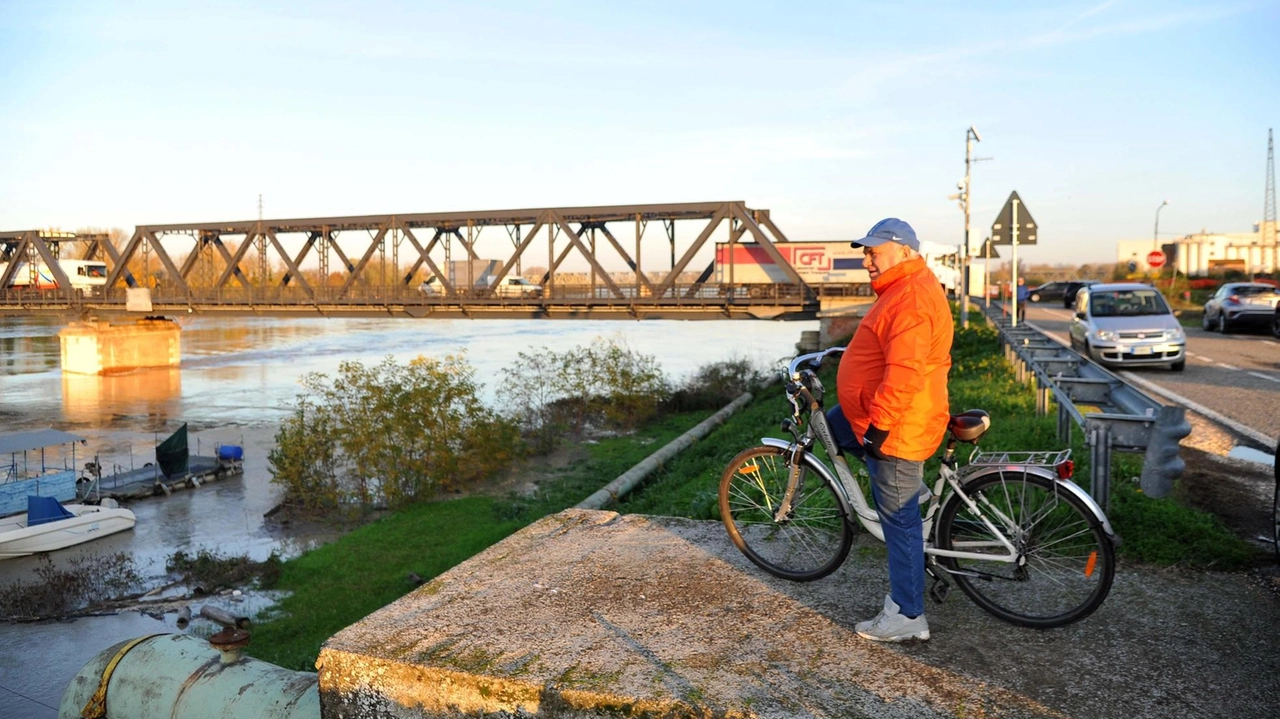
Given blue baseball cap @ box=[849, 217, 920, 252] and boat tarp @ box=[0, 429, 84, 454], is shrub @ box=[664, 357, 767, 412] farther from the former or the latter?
blue baseball cap @ box=[849, 217, 920, 252]

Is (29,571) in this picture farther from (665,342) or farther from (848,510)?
(665,342)

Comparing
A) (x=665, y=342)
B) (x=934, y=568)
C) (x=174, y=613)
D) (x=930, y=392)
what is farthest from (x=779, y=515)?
(x=665, y=342)

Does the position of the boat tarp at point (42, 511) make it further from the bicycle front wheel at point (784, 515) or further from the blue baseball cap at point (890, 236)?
the blue baseball cap at point (890, 236)

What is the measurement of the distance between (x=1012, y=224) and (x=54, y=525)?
21.2 m

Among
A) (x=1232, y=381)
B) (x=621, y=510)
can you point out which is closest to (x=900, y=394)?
(x=621, y=510)

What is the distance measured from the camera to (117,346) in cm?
5912

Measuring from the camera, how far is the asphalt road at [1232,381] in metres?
11.5

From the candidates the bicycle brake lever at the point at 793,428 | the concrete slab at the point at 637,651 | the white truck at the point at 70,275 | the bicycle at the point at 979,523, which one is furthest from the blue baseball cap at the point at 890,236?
the white truck at the point at 70,275

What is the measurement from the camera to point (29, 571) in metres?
16.6

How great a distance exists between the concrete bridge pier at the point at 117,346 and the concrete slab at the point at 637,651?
207ft

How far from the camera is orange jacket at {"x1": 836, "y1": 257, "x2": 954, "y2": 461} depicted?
4.01 metres

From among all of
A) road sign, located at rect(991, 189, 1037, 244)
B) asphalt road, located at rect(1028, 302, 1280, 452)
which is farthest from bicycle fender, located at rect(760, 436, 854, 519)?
road sign, located at rect(991, 189, 1037, 244)

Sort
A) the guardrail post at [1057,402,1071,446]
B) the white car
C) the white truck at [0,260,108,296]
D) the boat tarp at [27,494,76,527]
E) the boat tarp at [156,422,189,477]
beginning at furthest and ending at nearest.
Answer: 1. the white truck at [0,260,108,296]
2. the white car
3. the boat tarp at [156,422,189,477]
4. the boat tarp at [27,494,76,527]
5. the guardrail post at [1057,402,1071,446]

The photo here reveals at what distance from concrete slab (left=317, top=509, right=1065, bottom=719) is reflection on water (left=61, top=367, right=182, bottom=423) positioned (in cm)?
4021
